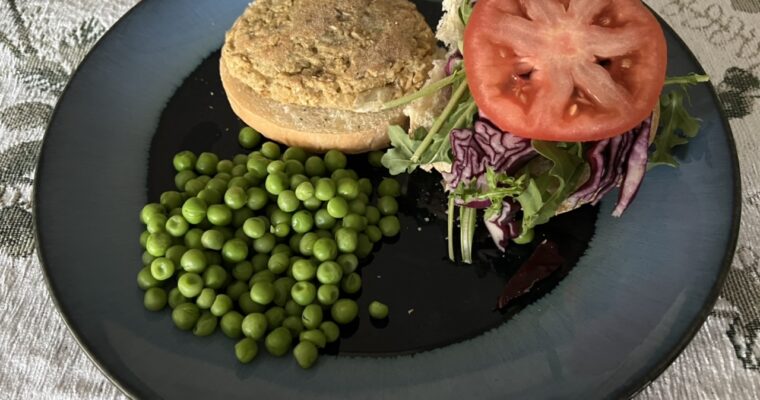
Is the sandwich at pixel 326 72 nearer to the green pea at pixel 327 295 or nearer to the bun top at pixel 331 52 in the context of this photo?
the bun top at pixel 331 52

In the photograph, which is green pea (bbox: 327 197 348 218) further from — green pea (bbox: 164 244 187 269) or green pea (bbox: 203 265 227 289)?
green pea (bbox: 164 244 187 269)

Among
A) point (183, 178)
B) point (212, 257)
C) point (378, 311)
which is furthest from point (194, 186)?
point (378, 311)

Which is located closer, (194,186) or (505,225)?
(505,225)

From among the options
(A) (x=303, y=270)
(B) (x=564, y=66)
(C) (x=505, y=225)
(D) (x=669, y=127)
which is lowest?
(A) (x=303, y=270)

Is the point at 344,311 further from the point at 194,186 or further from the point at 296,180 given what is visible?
the point at 194,186

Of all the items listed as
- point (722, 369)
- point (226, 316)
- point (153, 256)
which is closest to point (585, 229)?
point (722, 369)

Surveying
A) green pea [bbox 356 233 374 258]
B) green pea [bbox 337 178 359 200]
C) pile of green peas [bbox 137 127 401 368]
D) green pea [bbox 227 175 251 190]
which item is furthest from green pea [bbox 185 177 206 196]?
green pea [bbox 356 233 374 258]

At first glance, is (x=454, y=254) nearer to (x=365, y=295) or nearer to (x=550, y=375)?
(x=365, y=295)
